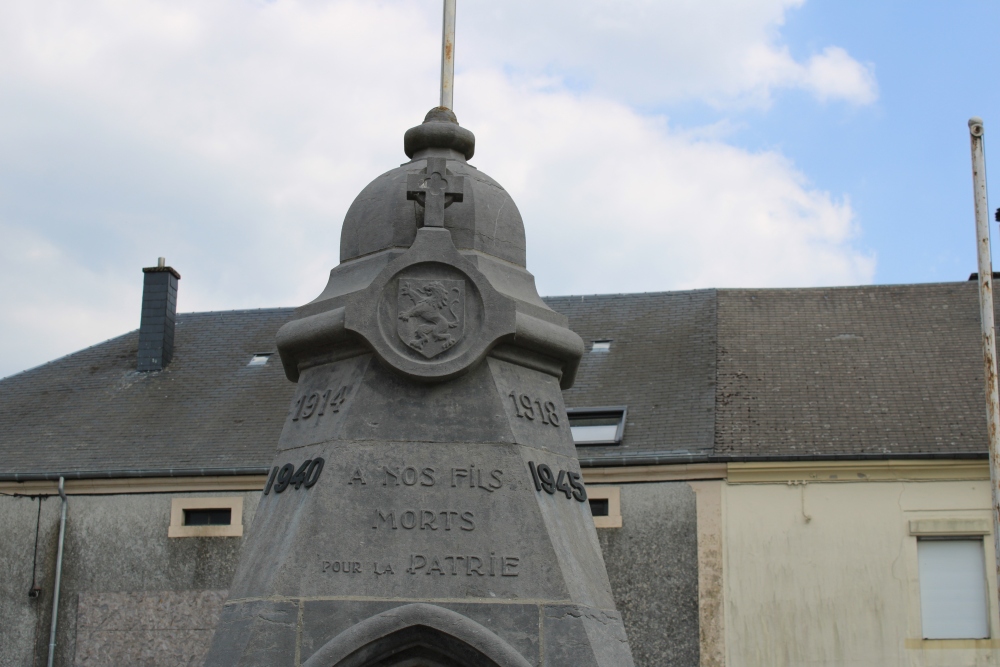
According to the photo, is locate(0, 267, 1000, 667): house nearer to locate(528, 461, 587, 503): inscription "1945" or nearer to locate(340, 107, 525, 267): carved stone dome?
locate(340, 107, 525, 267): carved stone dome

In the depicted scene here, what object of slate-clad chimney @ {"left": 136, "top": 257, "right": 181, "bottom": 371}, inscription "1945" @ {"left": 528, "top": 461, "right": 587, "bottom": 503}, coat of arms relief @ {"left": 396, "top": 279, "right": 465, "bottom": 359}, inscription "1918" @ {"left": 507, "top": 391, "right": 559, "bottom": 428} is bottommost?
inscription "1945" @ {"left": 528, "top": 461, "right": 587, "bottom": 503}

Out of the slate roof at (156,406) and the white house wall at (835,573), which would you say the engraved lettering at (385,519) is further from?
the slate roof at (156,406)

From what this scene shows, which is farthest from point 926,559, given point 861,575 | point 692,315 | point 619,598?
point 692,315

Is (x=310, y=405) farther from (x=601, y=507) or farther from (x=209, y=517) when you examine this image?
(x=209, y=517)

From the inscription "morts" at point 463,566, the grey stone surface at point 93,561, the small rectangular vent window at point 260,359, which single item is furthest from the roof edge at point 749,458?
the inscription "morts" at point 463,566

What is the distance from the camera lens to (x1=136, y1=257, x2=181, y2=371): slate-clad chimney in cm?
2231

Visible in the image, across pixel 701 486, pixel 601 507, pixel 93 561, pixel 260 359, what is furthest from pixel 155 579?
pixel 701 486

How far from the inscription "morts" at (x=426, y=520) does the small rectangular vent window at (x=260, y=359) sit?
16669mm

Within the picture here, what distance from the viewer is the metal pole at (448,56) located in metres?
6.57

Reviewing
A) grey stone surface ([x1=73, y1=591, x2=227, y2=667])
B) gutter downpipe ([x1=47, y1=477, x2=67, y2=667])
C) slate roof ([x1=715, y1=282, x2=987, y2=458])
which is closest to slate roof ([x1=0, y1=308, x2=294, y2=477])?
gutter downpipe ([x1=47, y1=477, x2=67, y2=667])

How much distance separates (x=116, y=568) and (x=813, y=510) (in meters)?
9.85

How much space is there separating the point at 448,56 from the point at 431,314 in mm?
1631

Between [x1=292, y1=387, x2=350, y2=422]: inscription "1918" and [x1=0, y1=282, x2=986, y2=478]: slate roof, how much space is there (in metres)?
11.9

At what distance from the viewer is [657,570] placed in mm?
17344
